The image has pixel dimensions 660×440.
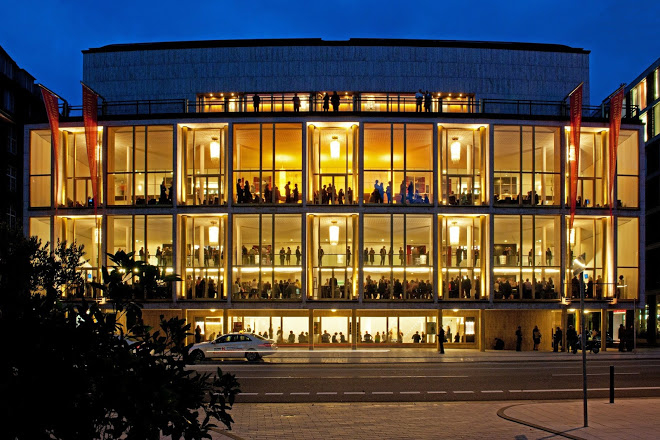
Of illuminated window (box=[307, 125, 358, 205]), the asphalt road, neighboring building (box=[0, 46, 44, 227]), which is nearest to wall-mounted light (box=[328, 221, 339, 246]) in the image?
illuminated window (box=[307, 125, 358, 205])

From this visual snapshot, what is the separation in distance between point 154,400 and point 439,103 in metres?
Answer: 39.2

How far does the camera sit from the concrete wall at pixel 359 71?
1784 inches

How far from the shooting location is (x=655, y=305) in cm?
5800

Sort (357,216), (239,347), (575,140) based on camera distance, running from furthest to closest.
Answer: (357,216), (575,140), (239,347)

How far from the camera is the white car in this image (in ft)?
102

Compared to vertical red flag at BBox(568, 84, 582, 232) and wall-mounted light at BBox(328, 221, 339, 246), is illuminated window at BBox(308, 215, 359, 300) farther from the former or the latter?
vertical red flag at BBox(568, 84, 582, 232)

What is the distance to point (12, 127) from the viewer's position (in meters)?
50.1

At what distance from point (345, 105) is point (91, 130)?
16004mm

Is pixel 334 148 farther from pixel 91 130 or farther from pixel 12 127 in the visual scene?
pixel 12 127

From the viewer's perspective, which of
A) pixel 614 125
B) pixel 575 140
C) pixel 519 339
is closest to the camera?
pixel 519 339

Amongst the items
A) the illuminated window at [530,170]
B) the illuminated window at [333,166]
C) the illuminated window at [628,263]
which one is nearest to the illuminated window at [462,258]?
the illuminated window at [530,170]

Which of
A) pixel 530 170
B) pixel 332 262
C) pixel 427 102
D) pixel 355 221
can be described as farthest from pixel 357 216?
pixel 530 170

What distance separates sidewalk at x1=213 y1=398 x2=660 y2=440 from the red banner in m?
25.8

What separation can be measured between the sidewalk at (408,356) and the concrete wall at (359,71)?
1786 centimetres
